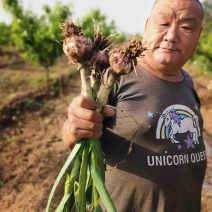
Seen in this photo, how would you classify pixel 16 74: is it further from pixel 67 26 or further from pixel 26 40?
pixel 67 26

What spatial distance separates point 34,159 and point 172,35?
2995 millimetres

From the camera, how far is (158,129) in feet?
4.43

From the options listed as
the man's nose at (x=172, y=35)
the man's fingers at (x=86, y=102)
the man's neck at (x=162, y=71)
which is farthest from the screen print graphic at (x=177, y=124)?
the man's fingers at (x=86, y=102)

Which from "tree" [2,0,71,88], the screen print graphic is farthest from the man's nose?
"tree" [2,0,71,88]

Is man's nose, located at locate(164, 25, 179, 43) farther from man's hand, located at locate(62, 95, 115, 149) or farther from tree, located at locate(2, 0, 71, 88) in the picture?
tree, located at locate(2, 0, 71, 88)

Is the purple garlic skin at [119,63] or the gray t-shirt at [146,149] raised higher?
the purple garlic skin at [119,63]

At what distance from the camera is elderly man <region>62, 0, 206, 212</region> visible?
134 centimetres

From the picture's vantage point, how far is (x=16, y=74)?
975 centimetres

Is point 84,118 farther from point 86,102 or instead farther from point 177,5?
point 177,5

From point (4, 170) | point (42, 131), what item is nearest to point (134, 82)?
point (4, 170)

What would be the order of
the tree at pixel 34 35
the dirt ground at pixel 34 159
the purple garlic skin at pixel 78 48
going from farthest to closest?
the tree at pixel 34 35, the dirt ground at pixel 34 159, the purple garlic skin at pixel 78 48

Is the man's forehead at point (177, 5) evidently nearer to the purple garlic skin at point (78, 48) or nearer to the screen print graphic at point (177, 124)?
the screen print graphic at point (177, 124)

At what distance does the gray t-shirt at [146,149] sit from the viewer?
1.33 m

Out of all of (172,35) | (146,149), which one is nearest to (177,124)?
(146,149)
